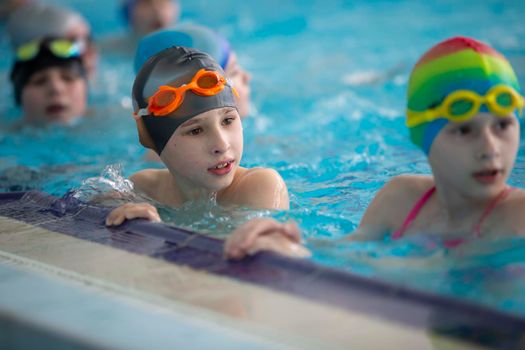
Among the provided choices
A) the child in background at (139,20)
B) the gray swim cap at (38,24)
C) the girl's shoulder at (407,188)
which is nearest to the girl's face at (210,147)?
the girl's shoulder at (407,188)

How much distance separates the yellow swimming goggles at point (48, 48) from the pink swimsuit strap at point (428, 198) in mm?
4644

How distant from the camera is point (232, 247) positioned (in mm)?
3004

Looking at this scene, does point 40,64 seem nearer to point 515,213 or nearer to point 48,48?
point 48,48

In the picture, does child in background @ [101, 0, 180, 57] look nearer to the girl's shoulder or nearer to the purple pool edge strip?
the purple pool edge strip

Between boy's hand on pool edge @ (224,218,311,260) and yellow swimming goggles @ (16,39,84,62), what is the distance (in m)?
4.52

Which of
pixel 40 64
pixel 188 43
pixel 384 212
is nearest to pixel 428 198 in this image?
pixel 384 212

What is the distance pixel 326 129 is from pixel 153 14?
442 cm

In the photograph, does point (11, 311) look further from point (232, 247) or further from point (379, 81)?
point (379, 81)

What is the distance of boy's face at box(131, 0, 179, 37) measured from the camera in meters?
9.73

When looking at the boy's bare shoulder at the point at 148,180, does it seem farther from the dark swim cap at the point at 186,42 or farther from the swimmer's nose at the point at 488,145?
the swimmer's nose at the point at 488,145

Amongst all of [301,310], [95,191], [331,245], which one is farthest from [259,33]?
[301,310]

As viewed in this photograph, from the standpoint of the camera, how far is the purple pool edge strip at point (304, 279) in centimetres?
239

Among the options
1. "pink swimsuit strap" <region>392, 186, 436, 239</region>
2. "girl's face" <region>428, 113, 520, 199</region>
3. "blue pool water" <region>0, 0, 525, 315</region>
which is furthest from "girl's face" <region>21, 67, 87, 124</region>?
"girl's face" <region>428, 113, 520, 199</region>

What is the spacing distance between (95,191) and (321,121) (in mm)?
2689
